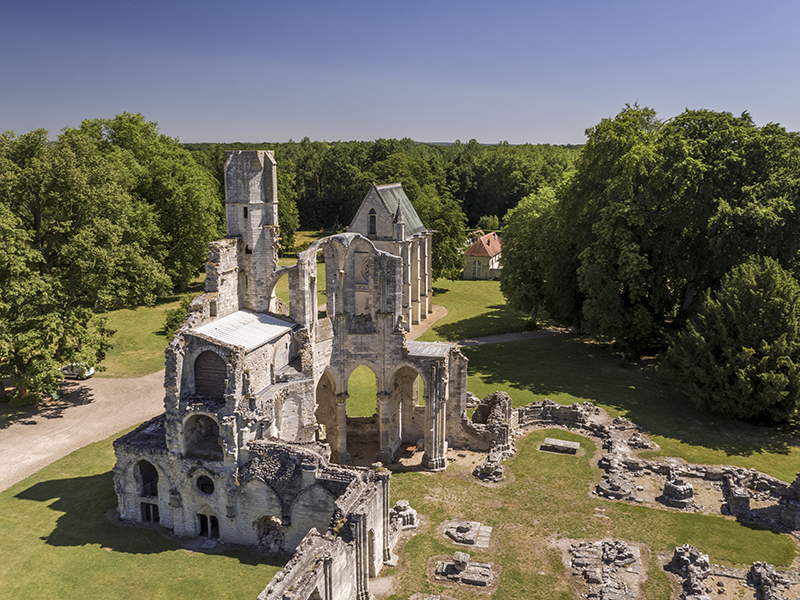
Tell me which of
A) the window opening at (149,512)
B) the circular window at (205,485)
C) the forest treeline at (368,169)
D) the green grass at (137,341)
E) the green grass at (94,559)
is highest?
the forest treeline at (368,169)

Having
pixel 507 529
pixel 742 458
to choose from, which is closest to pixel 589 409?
pixel 742 458

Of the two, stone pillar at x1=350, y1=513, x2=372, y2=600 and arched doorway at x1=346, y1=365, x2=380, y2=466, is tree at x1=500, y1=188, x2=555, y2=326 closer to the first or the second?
arched doorway at x1=346, y1=365, x2=380, y2=466

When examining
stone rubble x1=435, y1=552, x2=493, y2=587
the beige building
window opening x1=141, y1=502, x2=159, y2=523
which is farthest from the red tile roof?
window opening x1=141, y1=502, x2=159, y2=523

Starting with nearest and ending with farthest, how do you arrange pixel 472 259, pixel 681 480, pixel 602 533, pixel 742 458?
pixel 602 533 → pixel 681 480 → pixel 742 458 → pixel 472 259

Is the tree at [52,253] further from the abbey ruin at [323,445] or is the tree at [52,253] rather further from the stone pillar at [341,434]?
the stone pillar at [341,434]

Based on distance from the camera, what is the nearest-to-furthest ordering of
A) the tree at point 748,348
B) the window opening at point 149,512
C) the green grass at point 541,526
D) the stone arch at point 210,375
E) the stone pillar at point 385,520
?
the green grass at point 541,526
the stone pillar at point 385,520
the stone arch at point 210,375
the window opening at point 149,512
the tree at point 748,348

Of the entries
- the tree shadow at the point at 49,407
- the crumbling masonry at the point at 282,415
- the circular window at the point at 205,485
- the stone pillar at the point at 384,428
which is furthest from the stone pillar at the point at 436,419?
the tree shadow at the point at 49,407

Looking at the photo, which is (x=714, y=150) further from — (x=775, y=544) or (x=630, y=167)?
(x=775, y=544)
